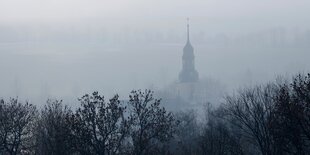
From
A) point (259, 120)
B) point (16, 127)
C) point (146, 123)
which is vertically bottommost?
point (146, 123)

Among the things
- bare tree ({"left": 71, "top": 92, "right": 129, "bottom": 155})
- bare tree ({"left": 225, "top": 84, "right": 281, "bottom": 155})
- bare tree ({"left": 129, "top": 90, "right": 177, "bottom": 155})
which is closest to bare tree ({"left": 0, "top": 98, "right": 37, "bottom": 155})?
bare tree ({"left": 71, "top": 92, "right": 129, "bottom": 155})

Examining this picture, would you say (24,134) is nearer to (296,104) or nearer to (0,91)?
(296,104)

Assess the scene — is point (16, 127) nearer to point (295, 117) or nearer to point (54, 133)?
point (54, 133)

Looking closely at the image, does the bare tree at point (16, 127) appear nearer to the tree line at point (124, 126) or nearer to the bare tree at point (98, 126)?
the tree line at point (124, 126)

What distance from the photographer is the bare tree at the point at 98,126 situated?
51.5 feet

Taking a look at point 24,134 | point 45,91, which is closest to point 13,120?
point 24,134

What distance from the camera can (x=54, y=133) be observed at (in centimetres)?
1838

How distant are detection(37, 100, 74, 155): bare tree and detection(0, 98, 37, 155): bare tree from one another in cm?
44

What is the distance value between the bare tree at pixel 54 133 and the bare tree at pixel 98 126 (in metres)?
0.29

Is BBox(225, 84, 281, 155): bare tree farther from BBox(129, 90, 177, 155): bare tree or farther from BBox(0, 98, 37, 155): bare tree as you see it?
BBox(0, 98, 37, 155): bare tree

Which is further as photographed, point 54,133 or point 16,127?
point 16,127

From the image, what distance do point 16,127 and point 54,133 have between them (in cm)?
246

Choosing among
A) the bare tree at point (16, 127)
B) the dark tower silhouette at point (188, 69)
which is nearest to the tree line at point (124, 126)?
the bare tree at point (16, 127)

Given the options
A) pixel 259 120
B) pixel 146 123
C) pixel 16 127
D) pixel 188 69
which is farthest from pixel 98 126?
pixel 188 69
